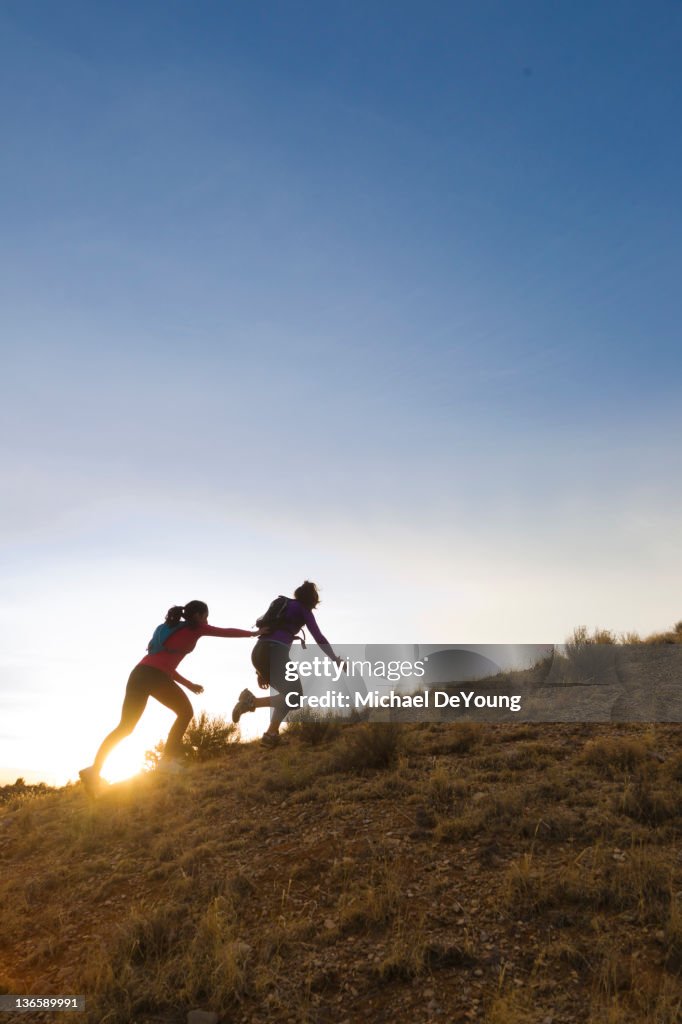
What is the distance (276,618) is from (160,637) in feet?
5.57

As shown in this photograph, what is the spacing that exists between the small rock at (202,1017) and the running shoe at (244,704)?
516 centimetres

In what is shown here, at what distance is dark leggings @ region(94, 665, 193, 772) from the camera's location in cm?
916

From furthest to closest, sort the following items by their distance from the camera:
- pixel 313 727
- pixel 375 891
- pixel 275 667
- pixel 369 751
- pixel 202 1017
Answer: pixel 313 727
pixel 275 667
pixel 369 751
pixel 375 891
pixel 202 1017

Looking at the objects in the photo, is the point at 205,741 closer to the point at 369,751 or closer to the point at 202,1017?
the point at 369,751

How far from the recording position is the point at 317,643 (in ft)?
33.5

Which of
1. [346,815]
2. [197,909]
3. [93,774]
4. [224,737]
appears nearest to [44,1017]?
[197,909]

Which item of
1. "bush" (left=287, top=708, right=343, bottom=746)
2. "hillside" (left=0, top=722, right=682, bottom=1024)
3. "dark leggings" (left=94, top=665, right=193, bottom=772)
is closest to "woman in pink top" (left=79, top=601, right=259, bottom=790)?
"dark leggings" (left=94, top=665, right=193, bottom=772)

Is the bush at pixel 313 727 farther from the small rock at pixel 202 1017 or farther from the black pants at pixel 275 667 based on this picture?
the small rock at pixel 202 1017

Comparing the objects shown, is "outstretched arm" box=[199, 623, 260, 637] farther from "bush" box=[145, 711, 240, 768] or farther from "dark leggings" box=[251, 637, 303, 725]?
"bush" box=[145, 711, 240, 768]

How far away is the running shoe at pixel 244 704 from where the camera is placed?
10.3 meters

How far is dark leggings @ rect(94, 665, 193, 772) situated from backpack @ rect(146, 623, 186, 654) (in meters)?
0.22

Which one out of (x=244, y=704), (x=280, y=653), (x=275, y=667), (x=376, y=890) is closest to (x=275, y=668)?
(x=275, y=667)

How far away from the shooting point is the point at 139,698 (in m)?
9.17

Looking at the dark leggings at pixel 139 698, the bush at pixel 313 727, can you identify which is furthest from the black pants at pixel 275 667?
the bush at pixel 313 727
